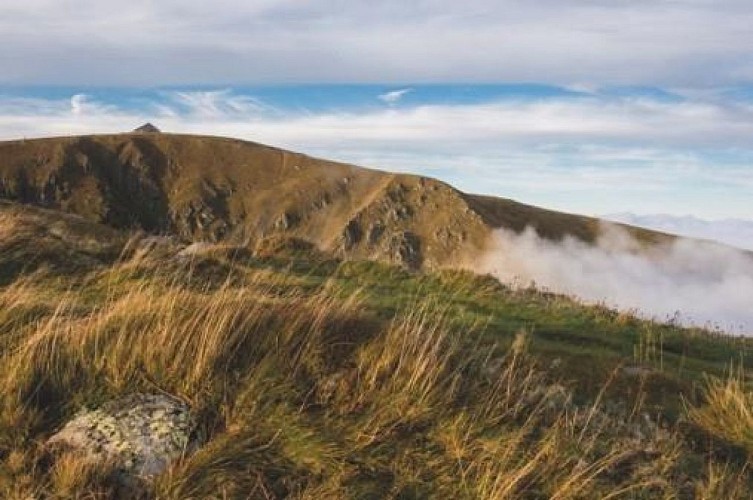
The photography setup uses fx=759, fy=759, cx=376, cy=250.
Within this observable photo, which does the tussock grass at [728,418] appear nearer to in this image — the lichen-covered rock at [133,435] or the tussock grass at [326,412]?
the tussock grass at [326,412]

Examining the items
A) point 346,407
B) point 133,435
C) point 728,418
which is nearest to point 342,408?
point 346,407

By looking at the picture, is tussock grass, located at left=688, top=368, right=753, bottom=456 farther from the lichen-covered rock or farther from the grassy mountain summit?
→ the lichen-covered rock

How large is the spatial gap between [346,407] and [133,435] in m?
1.79

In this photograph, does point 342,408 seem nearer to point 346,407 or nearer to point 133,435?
point 346,407

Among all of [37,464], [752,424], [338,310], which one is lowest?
[37,464]

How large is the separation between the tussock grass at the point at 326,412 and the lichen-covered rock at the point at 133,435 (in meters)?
0.15

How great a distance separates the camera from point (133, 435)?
6195 millimetres

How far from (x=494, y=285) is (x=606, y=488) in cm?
1261

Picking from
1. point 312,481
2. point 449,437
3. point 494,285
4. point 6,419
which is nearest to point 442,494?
point 449,437

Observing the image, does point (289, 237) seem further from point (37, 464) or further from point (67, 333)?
point (37, 464)

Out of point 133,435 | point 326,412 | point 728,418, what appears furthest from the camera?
point 728,418

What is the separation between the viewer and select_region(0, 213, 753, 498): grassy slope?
5.92m

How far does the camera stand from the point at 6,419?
6082 millimetres

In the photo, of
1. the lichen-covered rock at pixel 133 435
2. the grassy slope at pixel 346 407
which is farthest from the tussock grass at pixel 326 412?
the lichen-covered rock at pixel 133 435
